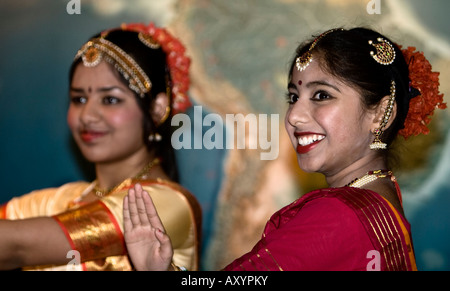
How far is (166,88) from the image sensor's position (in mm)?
2367

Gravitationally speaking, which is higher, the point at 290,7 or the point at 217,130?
the point at 290,7

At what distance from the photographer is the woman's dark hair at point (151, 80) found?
2.26m

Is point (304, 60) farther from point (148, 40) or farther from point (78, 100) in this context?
point (78, 100)

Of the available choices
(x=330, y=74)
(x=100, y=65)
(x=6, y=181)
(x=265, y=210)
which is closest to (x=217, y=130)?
(x=265, y=210)

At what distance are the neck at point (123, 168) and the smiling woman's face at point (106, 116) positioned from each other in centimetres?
5

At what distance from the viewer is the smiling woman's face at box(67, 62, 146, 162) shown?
220 cm

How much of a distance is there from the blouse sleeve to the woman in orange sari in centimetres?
69

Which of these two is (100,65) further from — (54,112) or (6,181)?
(6,181)

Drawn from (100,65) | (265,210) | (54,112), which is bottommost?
(265,210)

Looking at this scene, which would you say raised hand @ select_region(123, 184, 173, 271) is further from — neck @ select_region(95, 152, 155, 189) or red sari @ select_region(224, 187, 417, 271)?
neck @ select_region(95, 152, 155, 189)

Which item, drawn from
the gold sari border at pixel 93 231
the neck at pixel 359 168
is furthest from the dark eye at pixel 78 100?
the neck at pixel 359 168

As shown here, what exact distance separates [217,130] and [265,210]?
0.53m

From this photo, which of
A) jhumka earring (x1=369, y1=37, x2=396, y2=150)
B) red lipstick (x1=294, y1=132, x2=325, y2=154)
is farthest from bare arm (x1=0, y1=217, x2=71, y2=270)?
jhumka earring (x1=369, y1=37, x2=396, y2=150)

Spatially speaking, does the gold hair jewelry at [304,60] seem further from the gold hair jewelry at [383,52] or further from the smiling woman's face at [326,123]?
the gold hair jewelry at [383,52]
